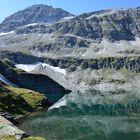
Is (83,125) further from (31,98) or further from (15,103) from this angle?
(31,98)

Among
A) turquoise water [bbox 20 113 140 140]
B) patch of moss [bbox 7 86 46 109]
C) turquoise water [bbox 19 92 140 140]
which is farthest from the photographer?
patch of moss [bbox 7 86 46 109]

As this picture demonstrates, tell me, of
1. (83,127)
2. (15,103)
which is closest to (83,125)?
(83,127)

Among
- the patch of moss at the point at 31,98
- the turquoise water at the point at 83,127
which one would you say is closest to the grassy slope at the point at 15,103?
the patch of moss at the point at 31,98

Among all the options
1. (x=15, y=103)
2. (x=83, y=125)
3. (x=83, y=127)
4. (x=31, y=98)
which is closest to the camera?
(x=83, y=127)

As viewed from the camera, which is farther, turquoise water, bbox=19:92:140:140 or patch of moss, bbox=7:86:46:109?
patch of moss, bbox=7:86:46:109

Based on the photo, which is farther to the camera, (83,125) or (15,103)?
(15,103)

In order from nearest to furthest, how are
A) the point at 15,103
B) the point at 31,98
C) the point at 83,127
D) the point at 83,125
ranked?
the point at 83,127 < the point at 83,125 < the point at 15,103 < the point at 31,98

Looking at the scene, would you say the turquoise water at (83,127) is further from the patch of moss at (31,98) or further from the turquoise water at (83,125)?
the patch of moss at (31,98)

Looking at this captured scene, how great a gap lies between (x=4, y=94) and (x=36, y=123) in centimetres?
3734

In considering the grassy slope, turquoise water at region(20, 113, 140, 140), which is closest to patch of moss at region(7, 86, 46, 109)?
the grassy slope

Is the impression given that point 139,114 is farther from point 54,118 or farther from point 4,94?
point 4,94

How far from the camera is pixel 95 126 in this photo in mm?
119000

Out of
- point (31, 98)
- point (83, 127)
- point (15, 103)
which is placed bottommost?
point (31, 98)

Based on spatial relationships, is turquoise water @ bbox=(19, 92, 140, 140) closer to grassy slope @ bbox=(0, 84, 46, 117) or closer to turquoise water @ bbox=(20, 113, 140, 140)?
turquoise water @ bbox=(20, 113, 140, 140)
